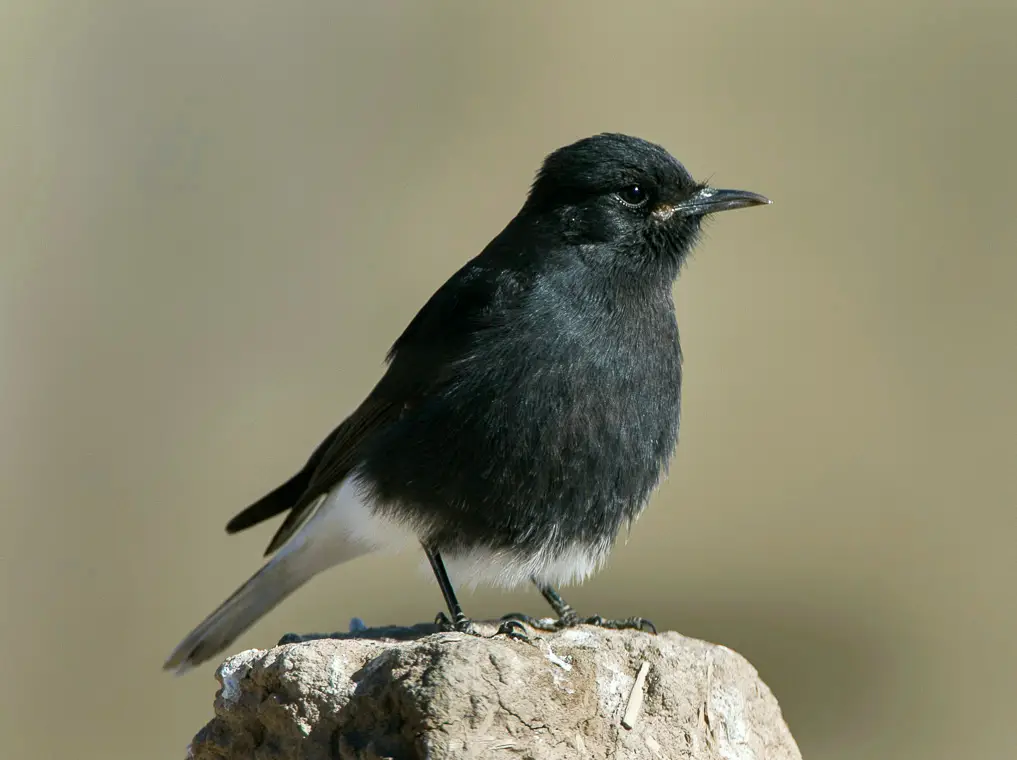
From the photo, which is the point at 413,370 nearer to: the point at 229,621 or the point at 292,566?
the point at 292,566

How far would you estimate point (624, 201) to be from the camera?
6520 mm

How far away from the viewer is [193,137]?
15.3 metres

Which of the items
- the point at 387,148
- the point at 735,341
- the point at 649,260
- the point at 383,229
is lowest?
the point at 649,260

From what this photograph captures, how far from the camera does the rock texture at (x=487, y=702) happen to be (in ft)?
14.8

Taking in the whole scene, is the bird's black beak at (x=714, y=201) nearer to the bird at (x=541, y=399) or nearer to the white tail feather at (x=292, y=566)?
the bird at (x=541, y=399)

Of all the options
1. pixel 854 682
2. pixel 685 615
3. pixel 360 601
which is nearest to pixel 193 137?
pixel 360 601

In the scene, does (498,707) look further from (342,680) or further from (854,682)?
(854,682)

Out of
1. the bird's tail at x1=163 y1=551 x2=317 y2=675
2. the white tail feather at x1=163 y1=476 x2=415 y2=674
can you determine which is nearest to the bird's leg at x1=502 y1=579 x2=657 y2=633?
the white tail feather at x1=163 y1=476 x2=415 y2=674

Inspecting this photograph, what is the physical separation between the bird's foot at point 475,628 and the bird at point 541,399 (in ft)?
0.09

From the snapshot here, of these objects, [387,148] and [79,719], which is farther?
[387,148]

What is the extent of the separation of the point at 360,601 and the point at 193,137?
17.6 feet

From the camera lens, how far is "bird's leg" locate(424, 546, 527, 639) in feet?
17.9

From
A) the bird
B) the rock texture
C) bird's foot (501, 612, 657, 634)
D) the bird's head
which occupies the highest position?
the bird's head

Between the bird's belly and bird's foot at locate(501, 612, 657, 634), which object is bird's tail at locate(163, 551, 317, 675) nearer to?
the bird's belly
